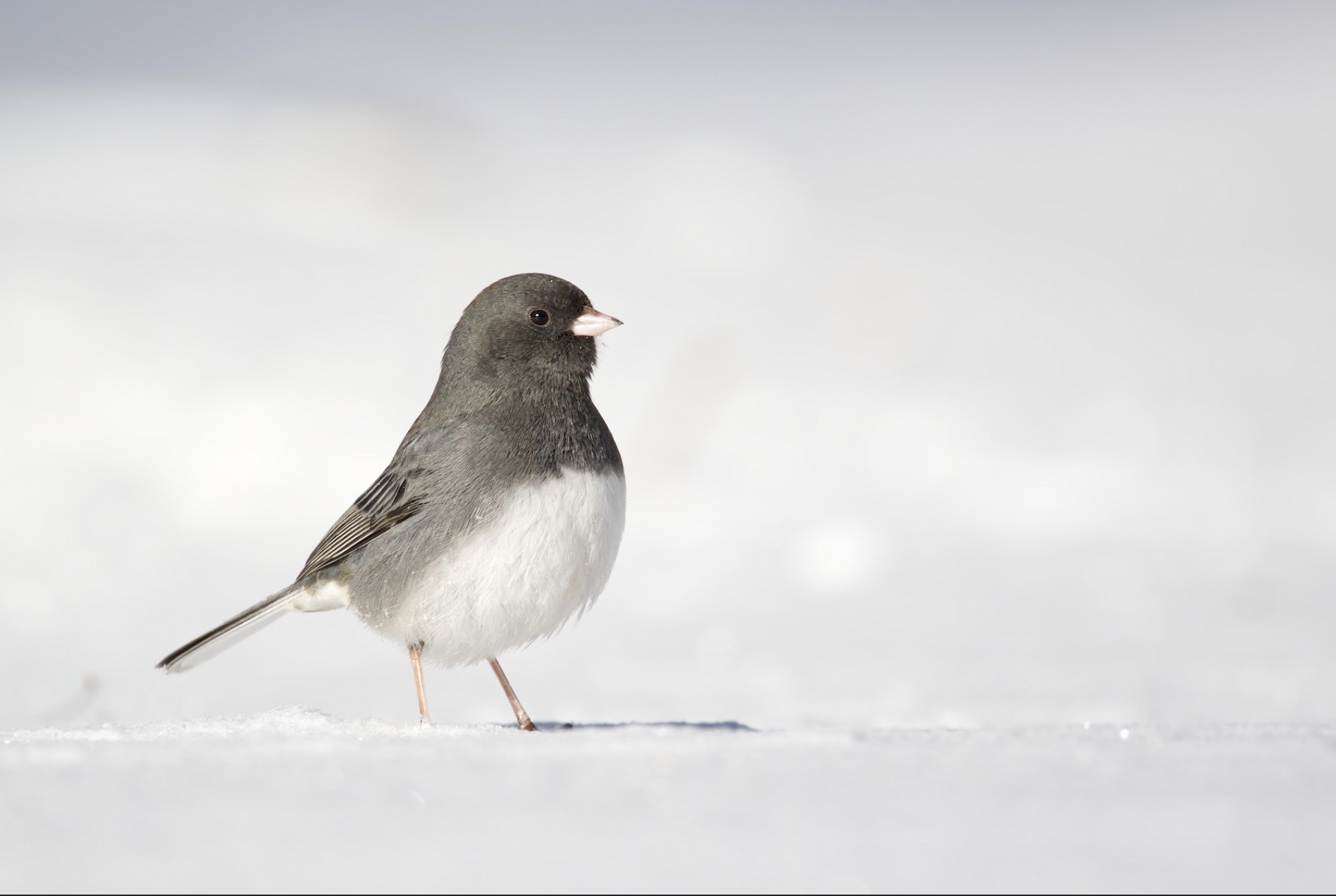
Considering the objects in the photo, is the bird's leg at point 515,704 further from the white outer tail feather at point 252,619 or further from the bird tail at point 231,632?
the bird tail at point 231,632

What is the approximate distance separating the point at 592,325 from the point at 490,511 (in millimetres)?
760

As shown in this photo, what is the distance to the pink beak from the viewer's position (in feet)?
12.5

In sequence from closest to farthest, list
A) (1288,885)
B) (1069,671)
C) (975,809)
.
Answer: (1288,885) < (975,809) < (1069,671)

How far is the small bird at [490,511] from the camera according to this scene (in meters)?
3.36

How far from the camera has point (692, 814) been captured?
5.94 feet

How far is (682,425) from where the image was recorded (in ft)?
21.6

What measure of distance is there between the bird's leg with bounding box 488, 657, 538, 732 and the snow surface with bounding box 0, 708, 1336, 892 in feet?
4.59

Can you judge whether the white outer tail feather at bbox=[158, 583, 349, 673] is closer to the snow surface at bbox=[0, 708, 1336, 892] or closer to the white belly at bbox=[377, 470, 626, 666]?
the white belly at bbox=[377, 470, 626, 666]

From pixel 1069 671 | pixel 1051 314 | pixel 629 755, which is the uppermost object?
pixel 1051 314

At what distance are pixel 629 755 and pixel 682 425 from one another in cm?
451

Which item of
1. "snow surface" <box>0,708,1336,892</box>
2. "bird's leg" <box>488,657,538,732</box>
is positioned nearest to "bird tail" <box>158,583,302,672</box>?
"bird's leg" <box>488,657,538,732</box>

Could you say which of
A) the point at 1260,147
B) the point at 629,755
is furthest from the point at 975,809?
the point at 1260,147

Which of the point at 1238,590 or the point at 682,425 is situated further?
the point at 682,425

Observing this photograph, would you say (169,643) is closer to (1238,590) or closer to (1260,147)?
(1238,590)
